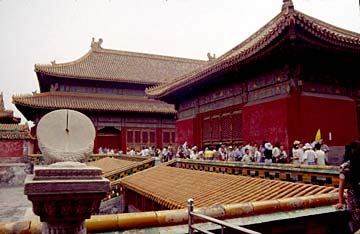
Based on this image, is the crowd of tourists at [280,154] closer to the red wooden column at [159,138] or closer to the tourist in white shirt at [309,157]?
the tourist in white shirt at [309,157]

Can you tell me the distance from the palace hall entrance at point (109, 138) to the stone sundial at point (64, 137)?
23.0 m

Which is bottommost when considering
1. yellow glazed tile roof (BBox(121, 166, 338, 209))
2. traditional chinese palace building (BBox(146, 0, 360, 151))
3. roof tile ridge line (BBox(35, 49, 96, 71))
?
yellow glazed tile roof (BBox(121, 166, 338, 209))

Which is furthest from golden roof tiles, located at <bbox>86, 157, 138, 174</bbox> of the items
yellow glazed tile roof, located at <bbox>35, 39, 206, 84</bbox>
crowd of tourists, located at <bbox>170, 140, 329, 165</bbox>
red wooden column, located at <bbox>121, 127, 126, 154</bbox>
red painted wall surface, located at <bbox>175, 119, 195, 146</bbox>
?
yellow glazed tile roof, located at <bbox>35, 39, 206, 84</bbox>

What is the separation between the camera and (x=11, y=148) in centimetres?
2152

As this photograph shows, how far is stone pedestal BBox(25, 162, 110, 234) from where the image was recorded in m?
2.08

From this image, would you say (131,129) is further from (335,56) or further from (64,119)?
(64,119)

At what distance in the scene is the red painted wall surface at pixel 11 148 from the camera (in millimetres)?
21367

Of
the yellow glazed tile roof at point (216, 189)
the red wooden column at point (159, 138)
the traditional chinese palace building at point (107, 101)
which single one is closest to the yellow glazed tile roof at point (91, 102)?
the traditional chinese palace building at point (107, 101)

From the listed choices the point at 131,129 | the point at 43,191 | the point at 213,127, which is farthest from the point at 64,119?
the point at 131,129

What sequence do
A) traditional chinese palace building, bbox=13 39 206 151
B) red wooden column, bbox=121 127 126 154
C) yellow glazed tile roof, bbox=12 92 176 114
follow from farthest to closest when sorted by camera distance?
red wooden column, bbox=121 127 126 154 → traditional chinese palace building, bbox=13 39 206 151 → yellow glazed tile roof, bbox=12 92 176 114

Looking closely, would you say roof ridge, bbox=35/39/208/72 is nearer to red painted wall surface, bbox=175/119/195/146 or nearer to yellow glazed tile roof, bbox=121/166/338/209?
red painted wall surface, bbox=175/119/195/146

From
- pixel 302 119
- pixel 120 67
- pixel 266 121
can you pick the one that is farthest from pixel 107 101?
pixel 302 119

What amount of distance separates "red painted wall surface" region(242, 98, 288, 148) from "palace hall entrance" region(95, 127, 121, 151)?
1495cm

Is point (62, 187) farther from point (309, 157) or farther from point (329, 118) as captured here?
point (329, 118)
